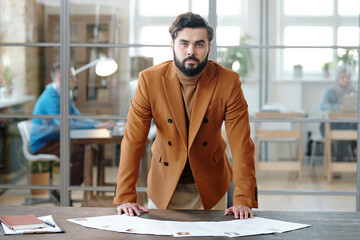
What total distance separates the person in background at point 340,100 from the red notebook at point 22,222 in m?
2.51

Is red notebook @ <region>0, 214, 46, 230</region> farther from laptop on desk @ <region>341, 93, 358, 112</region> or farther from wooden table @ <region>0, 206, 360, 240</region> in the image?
laptop on desk @ <region>341, 93, 358, 112</region>

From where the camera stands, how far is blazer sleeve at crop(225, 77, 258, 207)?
2259 millimetres

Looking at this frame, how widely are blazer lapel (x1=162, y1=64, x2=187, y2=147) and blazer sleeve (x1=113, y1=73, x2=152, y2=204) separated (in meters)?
0.10

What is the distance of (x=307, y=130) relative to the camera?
13.0 feet

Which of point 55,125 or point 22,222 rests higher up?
point 55,125

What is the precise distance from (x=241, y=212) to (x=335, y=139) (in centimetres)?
202

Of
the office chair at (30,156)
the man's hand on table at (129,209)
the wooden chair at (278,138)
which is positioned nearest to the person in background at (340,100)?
the wooden chair at (278,138)

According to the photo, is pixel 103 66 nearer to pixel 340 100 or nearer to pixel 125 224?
pixel 340 100

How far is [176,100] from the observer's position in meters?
2.42

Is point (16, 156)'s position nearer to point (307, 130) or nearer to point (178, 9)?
point (178, 9)

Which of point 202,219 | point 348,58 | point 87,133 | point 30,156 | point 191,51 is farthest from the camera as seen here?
point 30,156

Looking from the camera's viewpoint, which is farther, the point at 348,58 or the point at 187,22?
the point at 348,58

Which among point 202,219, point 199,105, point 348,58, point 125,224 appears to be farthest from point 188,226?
point 348,58

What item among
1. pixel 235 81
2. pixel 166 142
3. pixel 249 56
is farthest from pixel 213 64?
pixel 249 56
